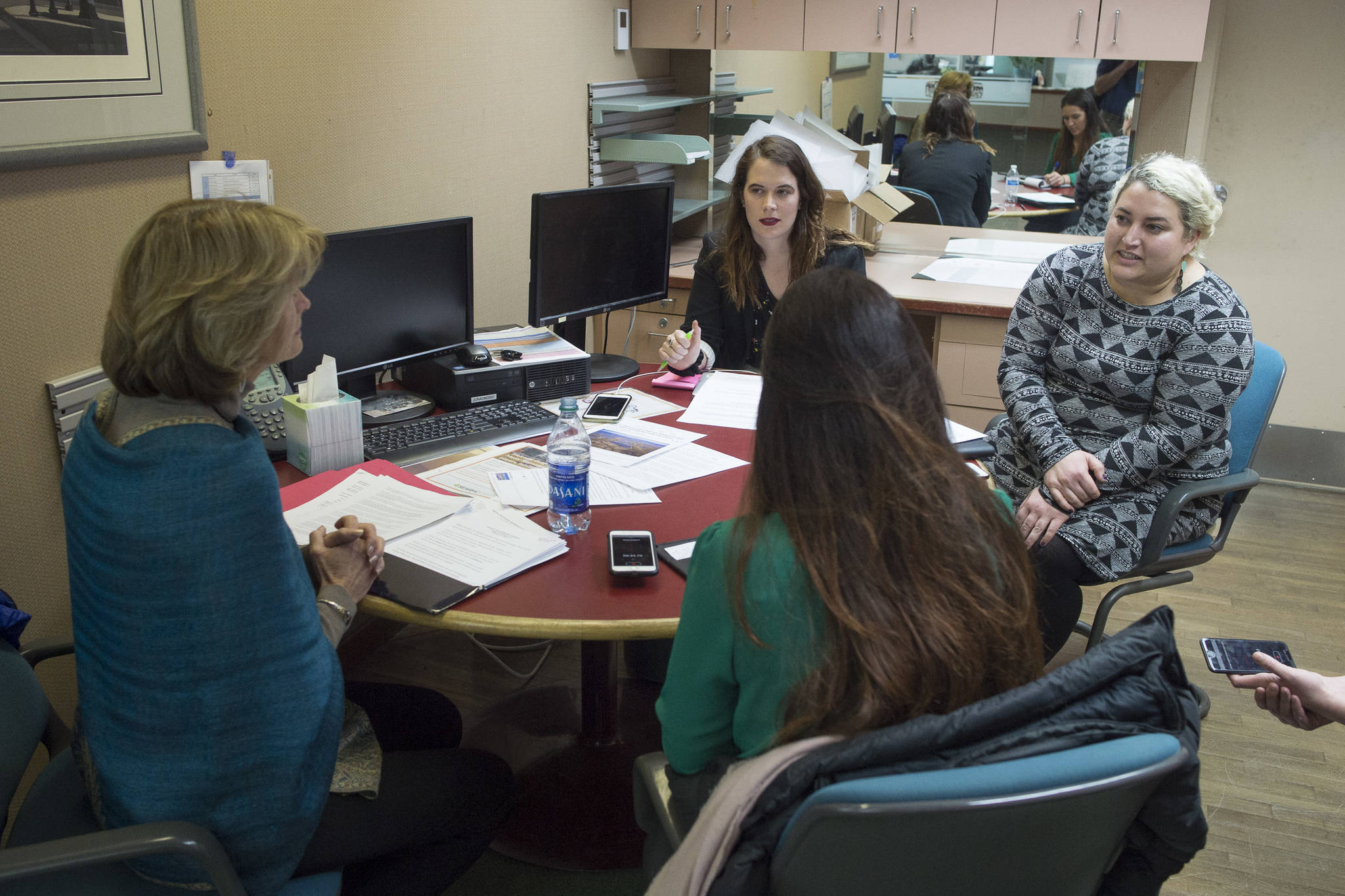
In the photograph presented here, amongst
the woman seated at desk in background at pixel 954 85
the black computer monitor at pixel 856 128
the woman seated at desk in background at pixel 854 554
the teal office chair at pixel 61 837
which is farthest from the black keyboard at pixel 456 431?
the black computer monitor at pixel 856 128

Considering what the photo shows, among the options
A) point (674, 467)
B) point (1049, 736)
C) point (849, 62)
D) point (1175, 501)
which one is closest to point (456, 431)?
point (674, 467)

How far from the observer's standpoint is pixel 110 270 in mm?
1896

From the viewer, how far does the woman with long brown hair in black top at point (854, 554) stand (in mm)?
1016

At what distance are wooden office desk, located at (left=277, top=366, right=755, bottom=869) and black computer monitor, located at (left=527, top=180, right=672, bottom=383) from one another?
0.21 m

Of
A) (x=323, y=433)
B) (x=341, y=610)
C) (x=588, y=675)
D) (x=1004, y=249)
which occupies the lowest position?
(x=588, y=675)

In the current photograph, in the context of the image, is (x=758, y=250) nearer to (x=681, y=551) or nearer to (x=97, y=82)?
(x=681, y=551)

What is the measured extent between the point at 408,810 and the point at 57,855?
1.38 feet

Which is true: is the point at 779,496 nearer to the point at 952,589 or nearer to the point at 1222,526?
the point at 952,589

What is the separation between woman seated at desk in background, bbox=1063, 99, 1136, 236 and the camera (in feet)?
12.8

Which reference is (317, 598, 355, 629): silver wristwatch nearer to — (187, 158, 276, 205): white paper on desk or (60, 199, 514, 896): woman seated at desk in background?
(60, 199, 514, 896): woman seated at desk in background

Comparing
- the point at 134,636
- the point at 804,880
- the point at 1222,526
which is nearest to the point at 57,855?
the point at 134,636

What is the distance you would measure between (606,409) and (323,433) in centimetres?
62

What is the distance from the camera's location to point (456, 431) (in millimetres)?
2039

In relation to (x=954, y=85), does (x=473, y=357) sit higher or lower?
lower
